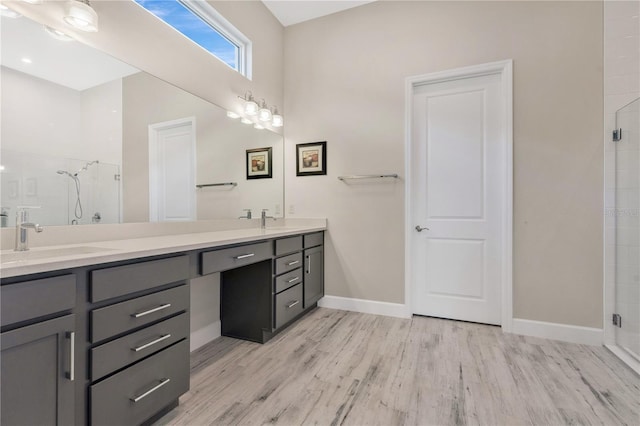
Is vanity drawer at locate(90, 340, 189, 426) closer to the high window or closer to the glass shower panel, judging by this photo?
the high window

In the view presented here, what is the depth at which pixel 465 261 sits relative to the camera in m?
2.64

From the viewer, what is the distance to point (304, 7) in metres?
2.98

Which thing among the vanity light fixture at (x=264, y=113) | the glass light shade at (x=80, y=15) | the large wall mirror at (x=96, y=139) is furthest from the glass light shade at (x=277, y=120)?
the glass light shade at (x=80, y=15)

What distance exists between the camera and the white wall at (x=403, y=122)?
2.23m

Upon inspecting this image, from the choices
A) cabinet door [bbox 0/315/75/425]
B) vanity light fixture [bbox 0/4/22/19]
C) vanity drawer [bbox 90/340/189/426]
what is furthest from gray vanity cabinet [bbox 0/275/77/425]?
vanity light fixture [bbox 0/4/22/19]

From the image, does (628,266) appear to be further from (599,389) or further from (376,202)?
(376,202)

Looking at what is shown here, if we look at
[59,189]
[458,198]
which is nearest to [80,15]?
[59,189]

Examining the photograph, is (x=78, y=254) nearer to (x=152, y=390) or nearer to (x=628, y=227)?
(x=152, y=390)

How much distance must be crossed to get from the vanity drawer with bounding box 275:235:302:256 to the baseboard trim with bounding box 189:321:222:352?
80 cm

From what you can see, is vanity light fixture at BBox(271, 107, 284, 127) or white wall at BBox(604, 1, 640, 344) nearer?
white wall at BBox(604, 1, 640, 344)

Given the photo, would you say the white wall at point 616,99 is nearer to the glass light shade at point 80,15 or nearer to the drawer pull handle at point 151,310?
the drawer pull handle at point 151,310

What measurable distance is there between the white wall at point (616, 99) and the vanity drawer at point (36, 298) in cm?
323

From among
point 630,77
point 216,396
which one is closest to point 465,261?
point 630,77

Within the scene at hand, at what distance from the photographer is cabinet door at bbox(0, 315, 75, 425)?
0.85m
